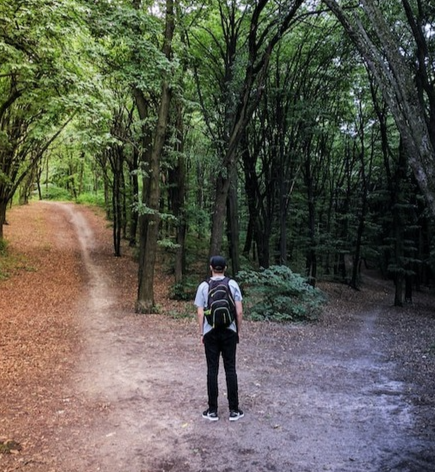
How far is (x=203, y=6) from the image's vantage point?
1460cm

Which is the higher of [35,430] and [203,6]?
[203,6]

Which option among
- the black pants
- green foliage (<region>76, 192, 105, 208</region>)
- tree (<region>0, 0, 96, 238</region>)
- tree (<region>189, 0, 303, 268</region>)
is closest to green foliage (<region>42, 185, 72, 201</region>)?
green foliage (<region>76, 192, 105, 208</region>)

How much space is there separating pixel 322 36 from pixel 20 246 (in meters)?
18.2

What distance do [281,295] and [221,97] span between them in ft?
28.3

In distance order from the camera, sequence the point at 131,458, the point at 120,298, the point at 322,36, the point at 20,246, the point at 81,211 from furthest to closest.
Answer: the point at 81,211 → the point at 20,246 → the point at 322,36 → the point at 120,298 → the point at 131,458

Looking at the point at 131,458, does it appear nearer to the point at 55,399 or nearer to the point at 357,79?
the point at 55,399

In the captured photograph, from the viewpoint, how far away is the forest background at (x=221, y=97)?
7191 millimetres

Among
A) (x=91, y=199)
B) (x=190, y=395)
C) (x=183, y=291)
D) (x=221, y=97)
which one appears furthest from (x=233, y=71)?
(x=91, y=199)

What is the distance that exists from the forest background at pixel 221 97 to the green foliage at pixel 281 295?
0.26m

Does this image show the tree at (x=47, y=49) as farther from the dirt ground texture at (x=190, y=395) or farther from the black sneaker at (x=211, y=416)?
the black sneaker at (x=211, y=416)

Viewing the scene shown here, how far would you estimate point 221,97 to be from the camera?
55.2 ft

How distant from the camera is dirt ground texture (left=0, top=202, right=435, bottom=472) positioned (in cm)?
431

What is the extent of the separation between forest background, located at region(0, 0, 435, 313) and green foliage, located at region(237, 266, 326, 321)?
256mm

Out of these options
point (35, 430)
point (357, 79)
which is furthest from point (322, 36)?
point (35, 430)
